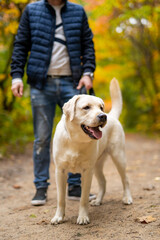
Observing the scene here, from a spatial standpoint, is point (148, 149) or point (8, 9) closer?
point (8, 9)

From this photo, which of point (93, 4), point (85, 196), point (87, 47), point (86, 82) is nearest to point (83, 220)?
point (85, 196)

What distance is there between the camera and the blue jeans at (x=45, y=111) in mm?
3326

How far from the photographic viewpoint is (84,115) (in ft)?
7.89

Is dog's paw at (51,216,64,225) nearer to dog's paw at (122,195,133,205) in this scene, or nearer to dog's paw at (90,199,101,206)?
dog's paw at (90,199,101,206)

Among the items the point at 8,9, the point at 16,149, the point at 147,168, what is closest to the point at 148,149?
the point at 147,168

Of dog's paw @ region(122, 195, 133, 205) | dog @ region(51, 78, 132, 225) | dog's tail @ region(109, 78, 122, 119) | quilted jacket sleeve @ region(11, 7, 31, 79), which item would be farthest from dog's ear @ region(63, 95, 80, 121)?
dog's paw @ region(122, 195, 133, 205)

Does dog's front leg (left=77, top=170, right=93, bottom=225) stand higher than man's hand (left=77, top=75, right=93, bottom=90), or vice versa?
man's hand (left=77, top=75, right=93, bottom=90)

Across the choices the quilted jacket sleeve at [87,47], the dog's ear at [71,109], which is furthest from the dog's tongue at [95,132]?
the quilted jacket sleeve at [87,47]

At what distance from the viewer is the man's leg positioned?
332 cm

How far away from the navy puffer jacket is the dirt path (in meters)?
1.36

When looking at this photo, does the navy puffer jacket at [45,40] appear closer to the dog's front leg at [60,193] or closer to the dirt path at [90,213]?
the dog's front leg at [60,193]

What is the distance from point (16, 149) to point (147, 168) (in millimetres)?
2760

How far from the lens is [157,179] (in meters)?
4.34

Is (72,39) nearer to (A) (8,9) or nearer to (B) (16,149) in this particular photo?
(A) (8,9)
